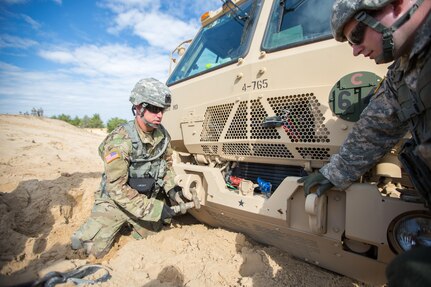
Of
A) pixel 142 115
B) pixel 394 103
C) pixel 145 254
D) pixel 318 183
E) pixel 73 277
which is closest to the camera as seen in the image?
pixel 394 103

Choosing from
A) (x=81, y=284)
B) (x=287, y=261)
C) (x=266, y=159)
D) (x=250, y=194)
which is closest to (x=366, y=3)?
(x=266, y=159)

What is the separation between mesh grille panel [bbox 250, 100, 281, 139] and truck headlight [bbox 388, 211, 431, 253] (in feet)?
3.12

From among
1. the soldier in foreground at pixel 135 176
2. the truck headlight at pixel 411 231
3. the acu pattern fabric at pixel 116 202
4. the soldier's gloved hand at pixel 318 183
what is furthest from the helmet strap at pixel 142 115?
the truck headlight at pixel 411 231

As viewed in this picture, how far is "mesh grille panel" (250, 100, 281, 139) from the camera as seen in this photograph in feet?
6.68

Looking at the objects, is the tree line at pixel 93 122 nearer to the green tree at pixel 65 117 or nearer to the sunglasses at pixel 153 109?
the green tree at pixel 65 117

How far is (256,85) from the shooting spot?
2088 millimetres

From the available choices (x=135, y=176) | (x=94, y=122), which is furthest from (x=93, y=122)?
(x=135, y=176)

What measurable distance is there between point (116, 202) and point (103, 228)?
0.31 metres

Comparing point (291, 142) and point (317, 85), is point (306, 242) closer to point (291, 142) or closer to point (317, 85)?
point (291, 142)

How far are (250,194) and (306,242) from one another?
1.72 ft

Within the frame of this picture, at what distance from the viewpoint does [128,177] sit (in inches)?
113

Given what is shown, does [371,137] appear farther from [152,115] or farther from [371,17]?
[152,115]

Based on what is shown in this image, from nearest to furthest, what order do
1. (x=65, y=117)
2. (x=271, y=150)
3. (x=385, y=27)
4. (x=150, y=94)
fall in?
(x=385, y=27) < (x=271, y=150) < (x=150, y=94) < (x=65, y=117)

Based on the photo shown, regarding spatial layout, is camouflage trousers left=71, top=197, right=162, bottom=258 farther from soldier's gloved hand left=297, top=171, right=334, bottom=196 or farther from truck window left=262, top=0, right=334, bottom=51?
truck window left=262, top=0, right=334, bottom=51
